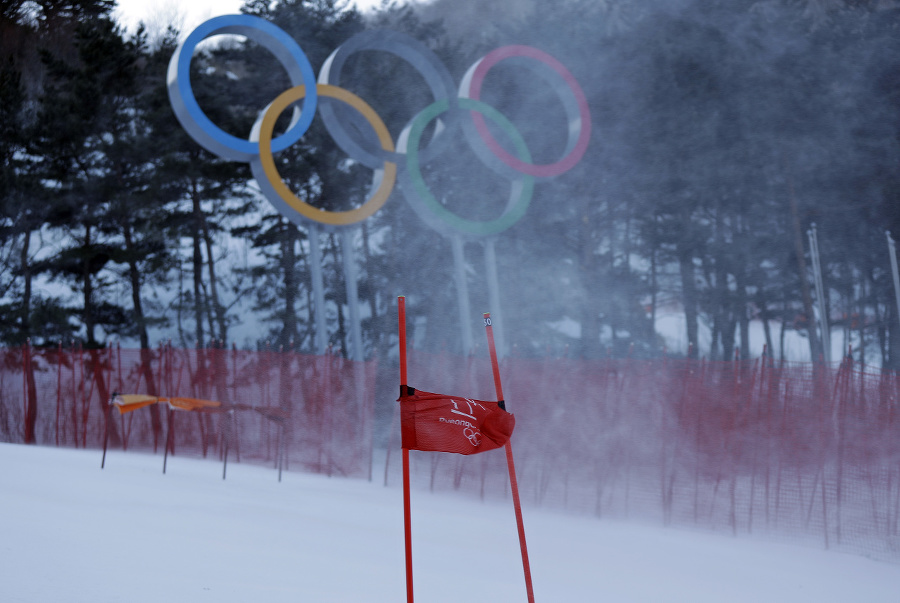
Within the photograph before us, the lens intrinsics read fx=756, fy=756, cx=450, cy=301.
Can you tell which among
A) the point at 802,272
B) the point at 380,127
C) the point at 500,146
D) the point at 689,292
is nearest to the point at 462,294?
the point at 500,146

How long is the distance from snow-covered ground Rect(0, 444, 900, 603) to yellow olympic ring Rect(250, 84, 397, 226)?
191 inches

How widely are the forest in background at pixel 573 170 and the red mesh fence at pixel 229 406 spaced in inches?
203

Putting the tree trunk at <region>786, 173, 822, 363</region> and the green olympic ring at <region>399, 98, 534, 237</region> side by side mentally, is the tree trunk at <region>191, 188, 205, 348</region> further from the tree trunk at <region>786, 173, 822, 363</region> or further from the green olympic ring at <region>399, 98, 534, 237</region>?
the tree trunk at <region>786, 173, 822, 363</region>

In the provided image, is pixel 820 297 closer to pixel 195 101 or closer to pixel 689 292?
pixel 689 292

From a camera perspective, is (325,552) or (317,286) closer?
(325,552)

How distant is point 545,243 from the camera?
2222cm

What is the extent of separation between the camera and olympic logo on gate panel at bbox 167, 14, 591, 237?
11.6 metres

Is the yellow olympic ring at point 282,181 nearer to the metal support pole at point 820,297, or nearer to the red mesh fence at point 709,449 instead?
the red mesh fence at point 709,449

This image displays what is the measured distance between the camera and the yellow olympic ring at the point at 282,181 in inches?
456

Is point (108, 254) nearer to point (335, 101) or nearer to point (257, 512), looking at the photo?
point (335, 101)

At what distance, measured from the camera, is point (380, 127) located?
41.7ft

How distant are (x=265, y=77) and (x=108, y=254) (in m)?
6.72

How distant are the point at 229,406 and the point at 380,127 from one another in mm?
6116

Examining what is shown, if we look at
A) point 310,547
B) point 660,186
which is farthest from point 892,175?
point 310,547
